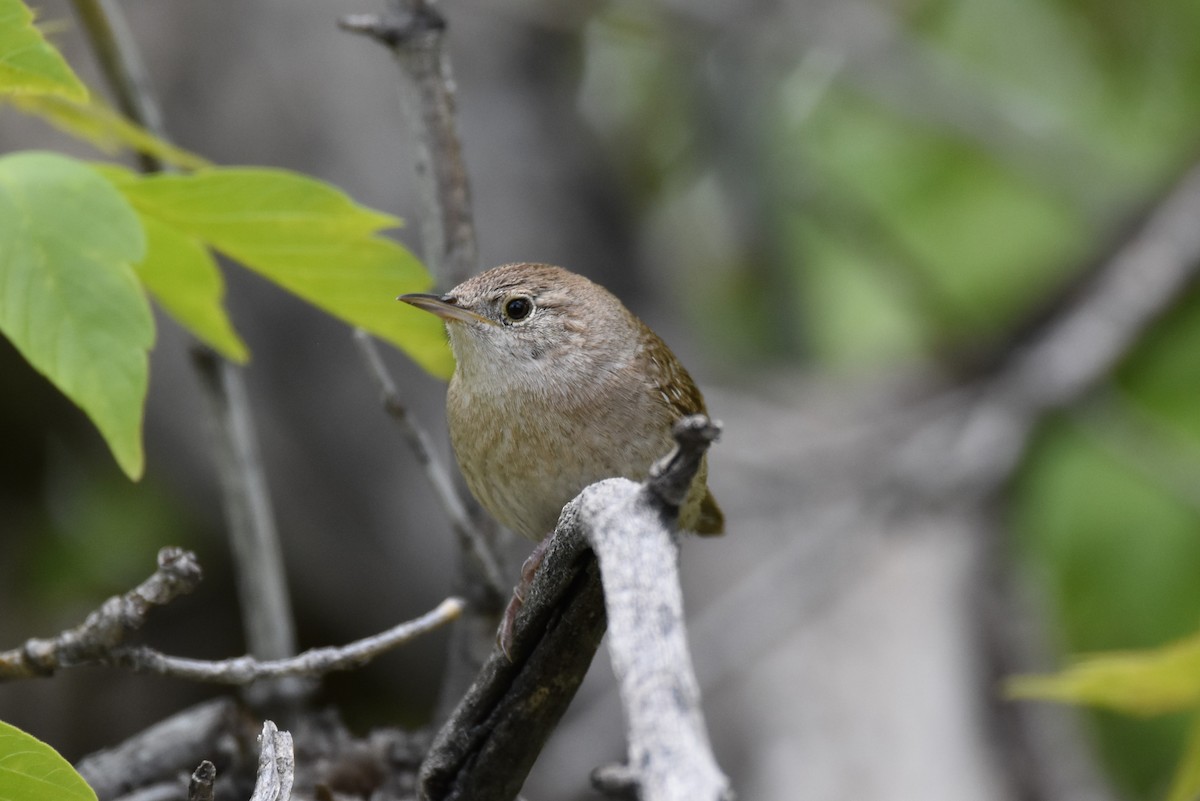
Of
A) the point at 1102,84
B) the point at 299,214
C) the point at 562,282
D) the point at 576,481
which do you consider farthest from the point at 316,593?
the point at 1102,84

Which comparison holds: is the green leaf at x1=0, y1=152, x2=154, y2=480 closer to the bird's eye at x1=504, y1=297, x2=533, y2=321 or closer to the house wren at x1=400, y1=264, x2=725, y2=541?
the house wren at x1=400, y1=264, x2=725, y2=541

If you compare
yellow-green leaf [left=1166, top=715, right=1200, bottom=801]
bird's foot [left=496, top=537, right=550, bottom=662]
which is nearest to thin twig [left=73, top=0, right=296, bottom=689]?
bird's foot [left=496, top=537, right=550, bottom=662]

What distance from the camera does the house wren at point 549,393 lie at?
108 inches

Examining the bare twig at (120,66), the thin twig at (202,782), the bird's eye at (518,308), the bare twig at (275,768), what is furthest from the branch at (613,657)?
the bare twig at (120,66)

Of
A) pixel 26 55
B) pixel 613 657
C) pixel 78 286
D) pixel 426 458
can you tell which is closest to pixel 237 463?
pixel 426 458

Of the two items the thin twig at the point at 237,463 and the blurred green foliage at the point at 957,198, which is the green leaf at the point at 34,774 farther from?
the blurred green foliage at the point at 957,198

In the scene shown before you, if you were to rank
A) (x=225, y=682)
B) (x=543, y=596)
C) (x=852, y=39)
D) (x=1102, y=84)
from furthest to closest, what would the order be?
1. (x=1102, y=84)
2. (x=852, y=39)
3. (x=225, y=682)
4. (x=543, y=596)

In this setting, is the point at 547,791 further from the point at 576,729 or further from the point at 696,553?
the point at 696,553

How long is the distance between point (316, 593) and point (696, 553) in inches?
68.8

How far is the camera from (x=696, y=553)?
5438 millimetres

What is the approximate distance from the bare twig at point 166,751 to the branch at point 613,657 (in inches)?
23.9

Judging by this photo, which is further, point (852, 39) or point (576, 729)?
point (852, 39)

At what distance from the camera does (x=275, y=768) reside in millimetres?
1741

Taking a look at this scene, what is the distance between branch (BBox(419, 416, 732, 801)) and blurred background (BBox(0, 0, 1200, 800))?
2.33 metres
